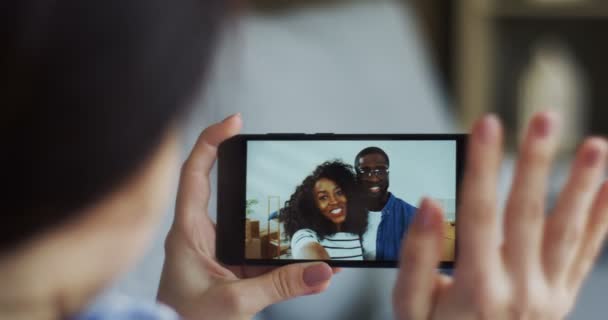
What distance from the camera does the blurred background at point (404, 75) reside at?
1047 mm

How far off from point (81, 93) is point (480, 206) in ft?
0.84

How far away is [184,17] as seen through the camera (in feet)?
1.01

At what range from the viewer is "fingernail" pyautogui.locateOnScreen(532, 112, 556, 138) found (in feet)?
1.49

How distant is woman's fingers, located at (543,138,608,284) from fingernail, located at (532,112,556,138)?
4 cm

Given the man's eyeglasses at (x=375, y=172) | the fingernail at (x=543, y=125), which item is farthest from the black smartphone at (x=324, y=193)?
the fingernail at (x=543, y=125)

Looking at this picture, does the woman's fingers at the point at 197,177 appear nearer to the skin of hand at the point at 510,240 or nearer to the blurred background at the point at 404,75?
the blurred background at the point at 404,75

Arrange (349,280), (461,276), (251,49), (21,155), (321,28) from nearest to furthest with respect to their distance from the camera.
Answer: (21,155) → (461,276) → (349,280) → (251,49) → (321,28)

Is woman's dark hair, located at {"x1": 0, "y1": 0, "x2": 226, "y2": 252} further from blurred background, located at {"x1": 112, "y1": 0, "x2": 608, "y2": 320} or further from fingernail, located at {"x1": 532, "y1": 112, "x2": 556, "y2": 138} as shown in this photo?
fingernail, located at {"x1": 532, "y1": 112, "x2": 556, "y2": 138}

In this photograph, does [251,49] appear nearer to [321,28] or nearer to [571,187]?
[321,28]

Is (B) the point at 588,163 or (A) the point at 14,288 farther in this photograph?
(B) the point at 588,163

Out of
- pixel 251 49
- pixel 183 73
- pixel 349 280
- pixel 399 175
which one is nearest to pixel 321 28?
pixel 251 49

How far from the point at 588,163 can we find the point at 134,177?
291mm

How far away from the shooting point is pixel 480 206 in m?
0.46

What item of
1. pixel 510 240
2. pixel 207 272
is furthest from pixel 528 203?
pixel 207 272
